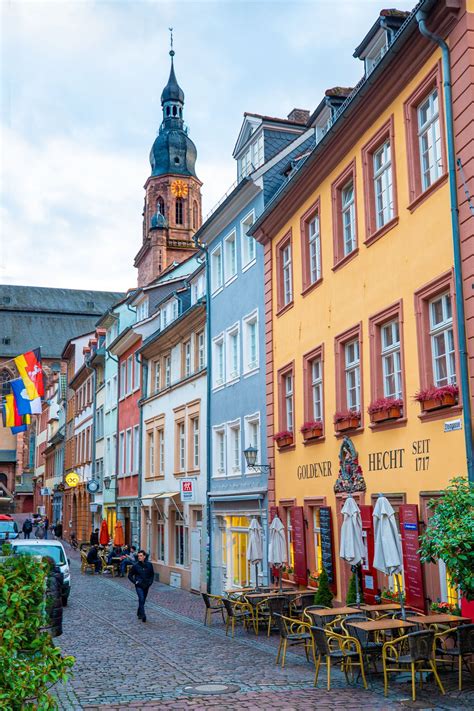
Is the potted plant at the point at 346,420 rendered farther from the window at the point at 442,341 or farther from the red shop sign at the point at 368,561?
the window at the point at 442,341

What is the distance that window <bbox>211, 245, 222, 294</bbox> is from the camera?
84.7ft

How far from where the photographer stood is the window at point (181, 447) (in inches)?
1144

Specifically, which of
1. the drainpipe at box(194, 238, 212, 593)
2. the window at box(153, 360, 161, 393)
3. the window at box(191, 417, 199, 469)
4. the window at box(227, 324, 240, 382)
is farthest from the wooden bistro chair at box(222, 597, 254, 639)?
the window at box(153, 360, 161, 393)

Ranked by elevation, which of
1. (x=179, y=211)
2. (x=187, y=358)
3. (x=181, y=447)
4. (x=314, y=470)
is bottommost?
(x=314, y=470)

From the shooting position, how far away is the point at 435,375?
12.4 metres

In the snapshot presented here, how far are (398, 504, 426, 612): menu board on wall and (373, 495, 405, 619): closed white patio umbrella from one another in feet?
1.77

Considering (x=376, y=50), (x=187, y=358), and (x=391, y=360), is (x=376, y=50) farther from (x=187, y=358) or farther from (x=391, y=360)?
(x=187, y=358)

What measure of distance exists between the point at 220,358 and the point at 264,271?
483 centimetres

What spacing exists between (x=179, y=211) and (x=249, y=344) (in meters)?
52.3

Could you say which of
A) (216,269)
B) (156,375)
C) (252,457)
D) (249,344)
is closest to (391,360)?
(252,457)

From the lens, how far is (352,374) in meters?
15.9

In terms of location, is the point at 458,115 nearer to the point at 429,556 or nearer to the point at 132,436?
the point at 429,556

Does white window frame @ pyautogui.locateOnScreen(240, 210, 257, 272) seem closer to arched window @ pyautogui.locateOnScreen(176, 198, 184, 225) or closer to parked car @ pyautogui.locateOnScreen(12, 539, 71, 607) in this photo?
parked car @ pyautogui.locateOnScreen(12, 539, 71, 607)

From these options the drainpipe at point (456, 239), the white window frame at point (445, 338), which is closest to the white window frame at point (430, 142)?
the drainpipe at point (456, 239)
